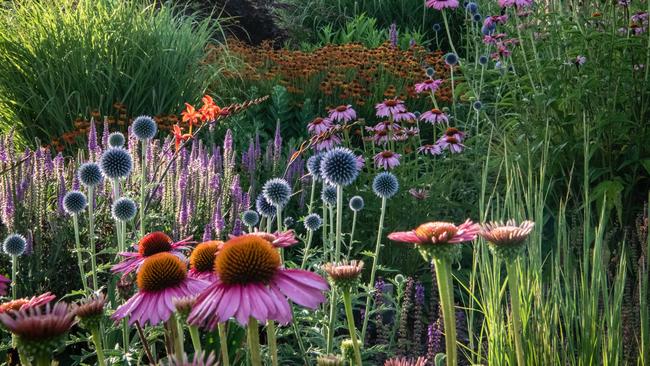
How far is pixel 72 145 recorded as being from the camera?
6.18 m

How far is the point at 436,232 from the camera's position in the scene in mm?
1491

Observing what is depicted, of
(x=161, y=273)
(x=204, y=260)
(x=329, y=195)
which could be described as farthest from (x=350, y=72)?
(x=161, y=273)

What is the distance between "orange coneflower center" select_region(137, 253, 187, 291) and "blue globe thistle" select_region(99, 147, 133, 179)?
109cm

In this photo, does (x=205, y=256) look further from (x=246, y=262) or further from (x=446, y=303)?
(x=446, y=303)

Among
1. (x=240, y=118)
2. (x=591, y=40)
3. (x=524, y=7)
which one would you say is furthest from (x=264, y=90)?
(x=591, y=40)

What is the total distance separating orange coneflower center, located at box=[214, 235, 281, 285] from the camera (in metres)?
1.37

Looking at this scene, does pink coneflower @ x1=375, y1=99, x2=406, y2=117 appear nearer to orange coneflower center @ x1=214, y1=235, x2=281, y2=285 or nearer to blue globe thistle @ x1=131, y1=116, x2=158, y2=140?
blue globe thistle @ x1=131, y1=116, x2=158, y2=140

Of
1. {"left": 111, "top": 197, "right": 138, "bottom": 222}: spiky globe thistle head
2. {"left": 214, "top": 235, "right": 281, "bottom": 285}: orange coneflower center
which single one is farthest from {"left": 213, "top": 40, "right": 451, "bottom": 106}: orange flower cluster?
{"left": 214, "top": 235, "right": 281, "bottom": 285}: orange coneflower center

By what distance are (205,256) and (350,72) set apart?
603 cm

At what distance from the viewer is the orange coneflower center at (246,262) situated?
1371 mm

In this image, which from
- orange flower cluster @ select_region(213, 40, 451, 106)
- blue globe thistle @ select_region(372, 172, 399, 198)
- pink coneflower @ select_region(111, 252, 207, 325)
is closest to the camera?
pink coneflower @ select_region(111, 252, 207, 325)

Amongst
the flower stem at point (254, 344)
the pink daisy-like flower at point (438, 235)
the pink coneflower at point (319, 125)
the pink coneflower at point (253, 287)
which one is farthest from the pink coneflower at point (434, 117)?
the flower stem at point (254, 344)

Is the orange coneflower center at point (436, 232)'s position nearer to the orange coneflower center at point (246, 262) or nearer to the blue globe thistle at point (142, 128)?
the orange coneflower center at point (246, 262)

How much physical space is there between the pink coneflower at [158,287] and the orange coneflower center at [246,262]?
0.62ft
